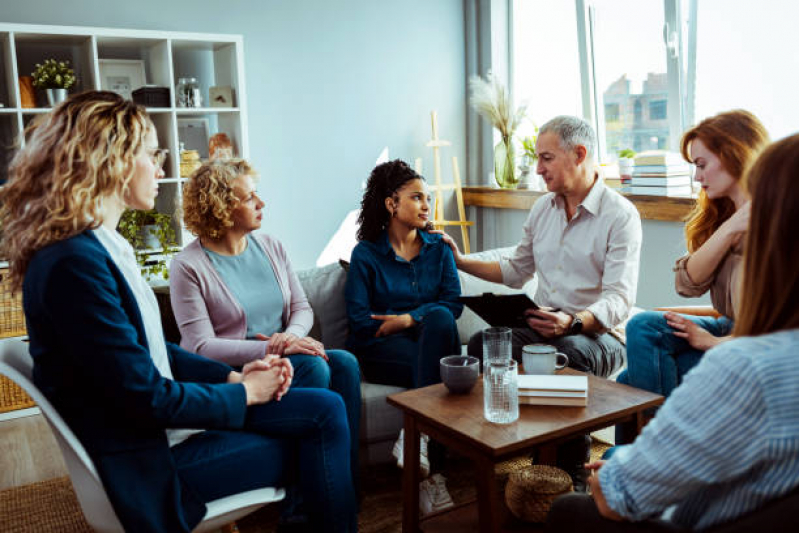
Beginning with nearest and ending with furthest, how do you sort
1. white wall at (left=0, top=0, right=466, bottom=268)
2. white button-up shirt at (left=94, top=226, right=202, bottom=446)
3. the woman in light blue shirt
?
1. the woman in light blue shirt
2. white button-up shirt at (left=94, top=226, right=202, bottom=446)
3. white wall at (left=0, top=0, right=466, bottom=268)

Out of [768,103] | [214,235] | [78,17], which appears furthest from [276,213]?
[768,103]

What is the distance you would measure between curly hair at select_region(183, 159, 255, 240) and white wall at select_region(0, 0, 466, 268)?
217cm

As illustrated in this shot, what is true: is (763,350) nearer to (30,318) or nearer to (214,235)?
(30,318)

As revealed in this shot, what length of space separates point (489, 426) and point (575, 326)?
79 centimetres

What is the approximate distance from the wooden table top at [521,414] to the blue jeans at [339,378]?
255mm

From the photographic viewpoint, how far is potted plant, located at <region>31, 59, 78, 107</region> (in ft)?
11.5

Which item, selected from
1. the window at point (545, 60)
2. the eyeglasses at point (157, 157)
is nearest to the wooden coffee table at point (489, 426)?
the eyeglasses at point (157, 157)

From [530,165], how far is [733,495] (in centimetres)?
381

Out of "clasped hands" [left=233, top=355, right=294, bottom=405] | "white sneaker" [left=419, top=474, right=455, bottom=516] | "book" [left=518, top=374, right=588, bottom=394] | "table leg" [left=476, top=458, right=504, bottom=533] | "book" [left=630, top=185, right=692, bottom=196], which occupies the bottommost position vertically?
"white sneaker" [left=419, top=474, right=455, bottom=516]

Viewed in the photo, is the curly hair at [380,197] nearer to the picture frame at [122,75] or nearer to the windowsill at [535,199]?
the windowsill at [535,199]

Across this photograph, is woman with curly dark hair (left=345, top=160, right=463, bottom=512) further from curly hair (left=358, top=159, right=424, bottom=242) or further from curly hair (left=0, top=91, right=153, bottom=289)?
curly hair (left=0, top=91, right=153, bottom=289)

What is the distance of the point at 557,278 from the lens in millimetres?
2525

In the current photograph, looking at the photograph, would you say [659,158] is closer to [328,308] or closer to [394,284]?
[394,284]

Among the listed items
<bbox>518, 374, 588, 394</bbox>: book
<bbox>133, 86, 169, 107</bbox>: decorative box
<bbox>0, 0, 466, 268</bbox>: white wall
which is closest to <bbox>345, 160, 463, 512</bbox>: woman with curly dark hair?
<bbox>518, 374, 588, 394</bbox>: book
